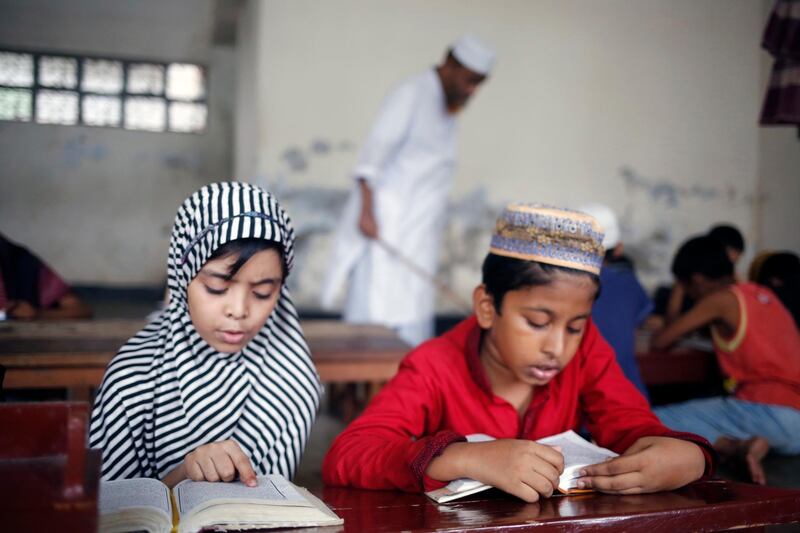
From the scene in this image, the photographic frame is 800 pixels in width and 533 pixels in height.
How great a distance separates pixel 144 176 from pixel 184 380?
359 inches

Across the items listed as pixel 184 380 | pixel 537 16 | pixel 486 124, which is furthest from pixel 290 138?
pixel 184 380

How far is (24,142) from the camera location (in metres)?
9.62

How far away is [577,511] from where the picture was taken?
108 cm

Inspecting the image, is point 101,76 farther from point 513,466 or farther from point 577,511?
point 577,511

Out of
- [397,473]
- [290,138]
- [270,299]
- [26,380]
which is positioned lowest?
[26,380]

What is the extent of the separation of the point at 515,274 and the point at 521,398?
283mm

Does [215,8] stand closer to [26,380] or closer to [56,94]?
[56,94]

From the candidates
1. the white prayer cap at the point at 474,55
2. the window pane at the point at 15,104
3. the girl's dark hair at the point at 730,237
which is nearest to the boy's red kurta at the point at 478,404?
the white prayer cap at the point at 474,55

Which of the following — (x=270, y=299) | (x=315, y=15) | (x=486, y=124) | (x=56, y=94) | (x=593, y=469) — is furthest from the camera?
(x=56, y=94)

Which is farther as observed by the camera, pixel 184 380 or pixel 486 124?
pixel 486 124

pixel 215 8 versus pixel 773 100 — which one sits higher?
pixel 215 8

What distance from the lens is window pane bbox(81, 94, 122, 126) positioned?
32.3 feet

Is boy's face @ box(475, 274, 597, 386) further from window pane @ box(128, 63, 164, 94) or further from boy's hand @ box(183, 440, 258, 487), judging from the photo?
window pane @ box(128, 63, 164, 94)

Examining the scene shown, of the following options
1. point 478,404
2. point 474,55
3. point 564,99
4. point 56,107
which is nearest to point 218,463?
point 478,404
